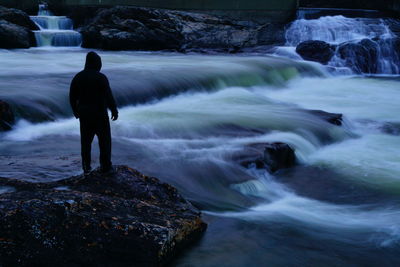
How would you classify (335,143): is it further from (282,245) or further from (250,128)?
(282,245)

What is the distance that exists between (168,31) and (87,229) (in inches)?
839

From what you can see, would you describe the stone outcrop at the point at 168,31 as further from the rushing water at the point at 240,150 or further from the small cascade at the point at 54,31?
the rushing water at the point at 240,150

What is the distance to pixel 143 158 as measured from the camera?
8406 mm

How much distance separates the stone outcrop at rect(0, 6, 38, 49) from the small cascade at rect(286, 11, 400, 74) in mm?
11759

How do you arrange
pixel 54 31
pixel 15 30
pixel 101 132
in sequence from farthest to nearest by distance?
pixel 54 31 < pixel 15 30 < pixel 101 132

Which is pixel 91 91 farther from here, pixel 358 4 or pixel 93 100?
pixel 358 4

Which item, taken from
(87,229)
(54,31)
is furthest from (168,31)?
(87,229)

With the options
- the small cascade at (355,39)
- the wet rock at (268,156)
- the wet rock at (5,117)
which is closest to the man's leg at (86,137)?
the wet rock at (268,156)

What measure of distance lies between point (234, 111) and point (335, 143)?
2653 mm

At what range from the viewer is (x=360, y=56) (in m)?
23.3

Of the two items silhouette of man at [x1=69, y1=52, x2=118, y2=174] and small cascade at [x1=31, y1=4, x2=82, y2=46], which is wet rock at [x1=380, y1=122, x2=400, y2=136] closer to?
silhouette of man at [x1=69, y1=52, x2=118, y2=174]

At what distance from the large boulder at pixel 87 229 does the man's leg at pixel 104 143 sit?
37 cm

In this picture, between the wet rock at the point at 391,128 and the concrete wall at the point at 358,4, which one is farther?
the concrete wall at the point at 358,4

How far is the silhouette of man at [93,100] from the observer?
5.67 metres
